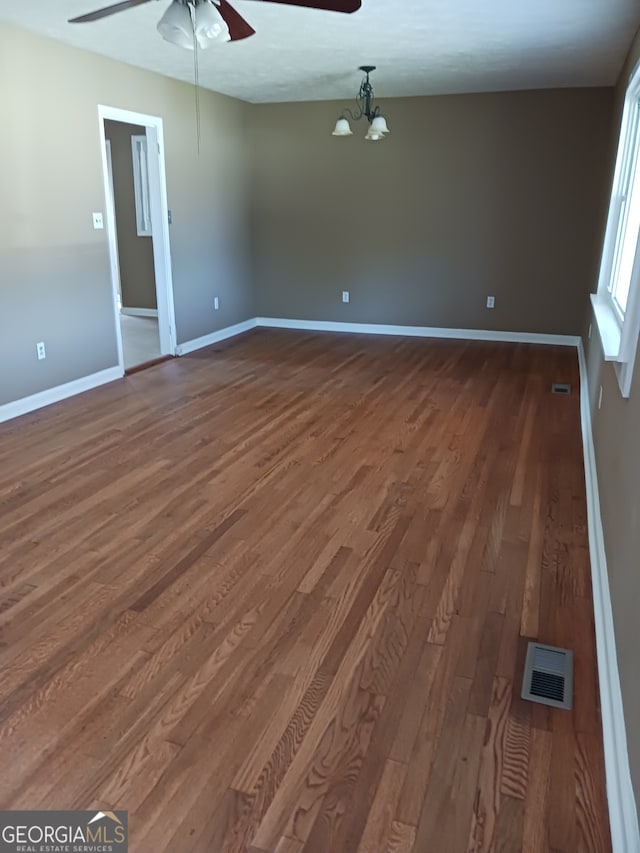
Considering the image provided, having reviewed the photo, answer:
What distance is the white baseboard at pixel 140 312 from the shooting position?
317 inches

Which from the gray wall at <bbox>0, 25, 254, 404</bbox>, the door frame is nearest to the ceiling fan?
the gray wall at <bbox>0, 25, 254, 404</bbox>

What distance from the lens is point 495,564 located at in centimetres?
256

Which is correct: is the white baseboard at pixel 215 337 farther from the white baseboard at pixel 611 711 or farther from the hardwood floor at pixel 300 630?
the white baseboard at pixel 611 711

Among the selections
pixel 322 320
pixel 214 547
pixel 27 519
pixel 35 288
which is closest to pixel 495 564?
pixel 214 547

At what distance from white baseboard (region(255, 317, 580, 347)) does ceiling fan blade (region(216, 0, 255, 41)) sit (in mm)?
4361

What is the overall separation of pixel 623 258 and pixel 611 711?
2.71 meters

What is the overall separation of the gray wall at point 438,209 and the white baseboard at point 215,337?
0.46 metres

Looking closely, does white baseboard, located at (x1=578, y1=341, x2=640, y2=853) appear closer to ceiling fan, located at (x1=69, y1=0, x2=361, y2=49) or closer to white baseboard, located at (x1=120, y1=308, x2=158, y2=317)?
ceiling fan, located at (x1=69, y1=0, x2=361, y2=49)

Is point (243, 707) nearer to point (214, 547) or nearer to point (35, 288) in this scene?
point (214, 547)

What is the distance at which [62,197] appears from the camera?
456cm

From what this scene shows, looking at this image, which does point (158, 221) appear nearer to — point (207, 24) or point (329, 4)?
point (207, 24)

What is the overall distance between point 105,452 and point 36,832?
249 cm

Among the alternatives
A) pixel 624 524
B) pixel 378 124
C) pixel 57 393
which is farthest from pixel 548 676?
pixel 378 124

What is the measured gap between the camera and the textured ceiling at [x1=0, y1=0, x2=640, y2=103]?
3564 millimetres
